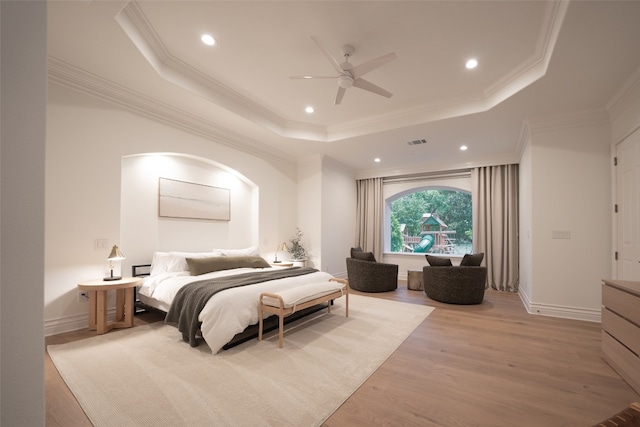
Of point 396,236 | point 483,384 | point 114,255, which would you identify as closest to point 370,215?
point 396,236

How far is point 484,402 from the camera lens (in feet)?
6.61

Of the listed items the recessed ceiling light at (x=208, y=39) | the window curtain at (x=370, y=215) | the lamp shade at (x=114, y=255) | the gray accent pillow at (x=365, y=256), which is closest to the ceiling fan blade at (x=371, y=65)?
the recessed ceiling light at (x=208, y=39)

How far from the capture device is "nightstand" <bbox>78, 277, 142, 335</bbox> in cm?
315

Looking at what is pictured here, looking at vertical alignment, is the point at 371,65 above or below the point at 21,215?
above

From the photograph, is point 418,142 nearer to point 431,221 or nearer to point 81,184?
point 431,221

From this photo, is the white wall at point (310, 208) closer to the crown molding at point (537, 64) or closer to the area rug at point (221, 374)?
the area rug at point (221, 374)

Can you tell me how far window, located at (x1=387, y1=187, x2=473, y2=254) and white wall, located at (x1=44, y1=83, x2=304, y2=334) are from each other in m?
6.01

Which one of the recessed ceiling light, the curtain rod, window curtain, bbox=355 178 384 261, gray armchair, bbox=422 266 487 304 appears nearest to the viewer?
the recessed ceiling light

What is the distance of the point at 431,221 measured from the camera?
7.66 metres

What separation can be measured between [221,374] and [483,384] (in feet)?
6.98

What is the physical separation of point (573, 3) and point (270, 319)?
403cm

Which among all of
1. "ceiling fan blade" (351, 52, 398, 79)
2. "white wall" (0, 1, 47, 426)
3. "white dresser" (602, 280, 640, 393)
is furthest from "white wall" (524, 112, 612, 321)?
"white wall" (0, 1, 47, 426)

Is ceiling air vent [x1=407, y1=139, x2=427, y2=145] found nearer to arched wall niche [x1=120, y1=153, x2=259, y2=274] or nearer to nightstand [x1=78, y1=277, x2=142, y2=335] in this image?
arched wall niche [x1=120, y1=153, x2=259, y2=274]

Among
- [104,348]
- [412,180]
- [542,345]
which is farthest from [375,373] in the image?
[412,180]
